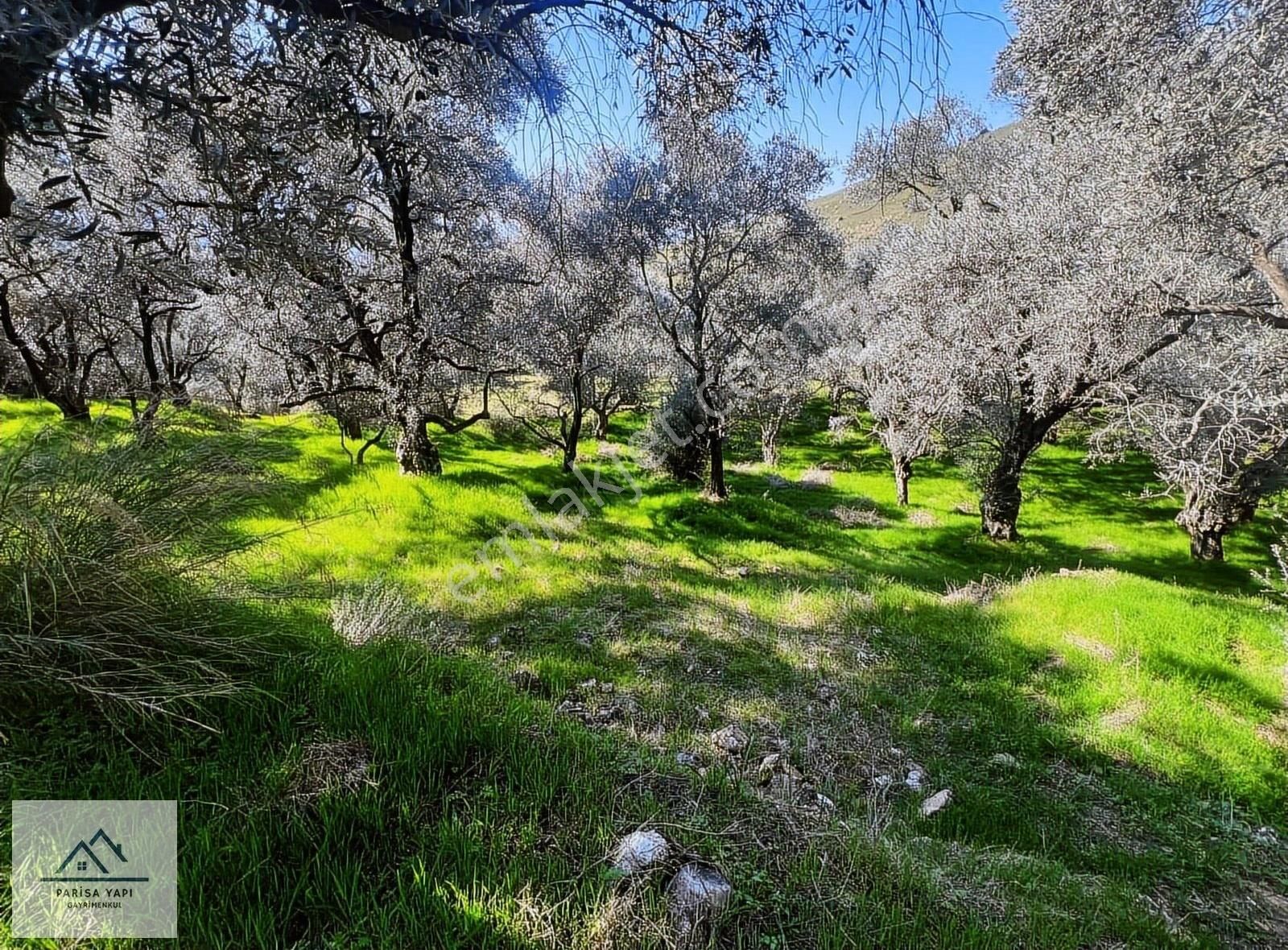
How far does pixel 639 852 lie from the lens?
6.79 ft

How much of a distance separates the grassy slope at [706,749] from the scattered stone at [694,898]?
9 centimetres

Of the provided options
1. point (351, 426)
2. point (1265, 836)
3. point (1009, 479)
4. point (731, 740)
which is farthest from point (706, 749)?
point (351, 426)

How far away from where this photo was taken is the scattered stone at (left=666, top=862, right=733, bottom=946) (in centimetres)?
183

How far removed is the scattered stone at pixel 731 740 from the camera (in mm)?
4119

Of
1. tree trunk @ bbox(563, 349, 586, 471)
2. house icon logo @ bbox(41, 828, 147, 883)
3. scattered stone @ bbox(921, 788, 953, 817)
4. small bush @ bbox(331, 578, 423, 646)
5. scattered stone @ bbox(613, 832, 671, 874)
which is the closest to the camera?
house icon logo @ bbox(41, 828, 147, 883)

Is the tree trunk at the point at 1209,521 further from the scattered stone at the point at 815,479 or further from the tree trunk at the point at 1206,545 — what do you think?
the scattered stone at the point at 815,479

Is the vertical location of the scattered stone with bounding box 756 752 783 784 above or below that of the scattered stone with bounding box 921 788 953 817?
above

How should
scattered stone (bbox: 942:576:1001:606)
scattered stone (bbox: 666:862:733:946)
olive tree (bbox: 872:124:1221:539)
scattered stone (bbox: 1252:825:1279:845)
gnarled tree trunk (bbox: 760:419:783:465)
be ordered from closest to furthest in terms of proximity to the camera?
scattered stone (bbox: 666:862:733:946)
scattered stone (bbox: 1252:825:1279:845)
olive tree (bbox: 872:124:1221:539)
scattered stone (bbox: 942:576:1001:606)
gnarled tree trunk (bbox: 760:419:783:465)

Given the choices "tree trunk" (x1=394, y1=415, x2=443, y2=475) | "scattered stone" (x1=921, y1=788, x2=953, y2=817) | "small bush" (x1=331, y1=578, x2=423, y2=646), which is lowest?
"scattered stone" (x1=921, y1=788, x2=953, y2=817)

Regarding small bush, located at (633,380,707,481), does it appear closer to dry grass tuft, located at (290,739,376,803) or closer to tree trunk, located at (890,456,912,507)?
tree trunk, located at (890,456,912,507)

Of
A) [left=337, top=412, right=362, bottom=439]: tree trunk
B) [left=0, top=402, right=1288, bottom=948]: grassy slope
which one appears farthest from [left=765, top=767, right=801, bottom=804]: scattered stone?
[left=337, top=412, right=362, bottom=439]: tree trunk

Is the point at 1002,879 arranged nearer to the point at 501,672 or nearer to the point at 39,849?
the point at 501,672

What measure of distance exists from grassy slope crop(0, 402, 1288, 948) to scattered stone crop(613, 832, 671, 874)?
9cm

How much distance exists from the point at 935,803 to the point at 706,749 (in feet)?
5.98
